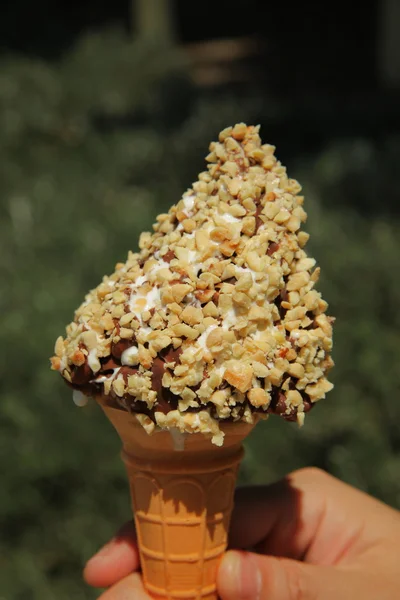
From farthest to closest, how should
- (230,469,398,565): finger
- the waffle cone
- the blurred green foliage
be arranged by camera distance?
the blurred green foliage
(230,469,398,565): finger
the waffle cone

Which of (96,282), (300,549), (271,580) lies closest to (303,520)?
(300,549)

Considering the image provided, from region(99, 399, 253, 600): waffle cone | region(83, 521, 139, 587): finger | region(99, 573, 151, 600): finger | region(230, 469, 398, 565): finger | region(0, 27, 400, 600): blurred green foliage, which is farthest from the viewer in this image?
region(0, 27, 400, 600): blurred green foliage

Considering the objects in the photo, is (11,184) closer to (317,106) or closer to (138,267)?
(317,106)

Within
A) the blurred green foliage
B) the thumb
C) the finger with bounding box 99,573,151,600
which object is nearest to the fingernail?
the thumb

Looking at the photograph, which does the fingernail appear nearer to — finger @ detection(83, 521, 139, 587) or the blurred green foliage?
finger @ detection(83, 521, 139, 587)

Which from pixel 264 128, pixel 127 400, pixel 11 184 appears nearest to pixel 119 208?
pixel 11 184

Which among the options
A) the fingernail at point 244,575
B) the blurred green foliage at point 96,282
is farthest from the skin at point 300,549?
the blurred green foliage at point 96,282

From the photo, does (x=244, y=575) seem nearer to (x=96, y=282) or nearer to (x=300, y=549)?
(x=300, y=549)
